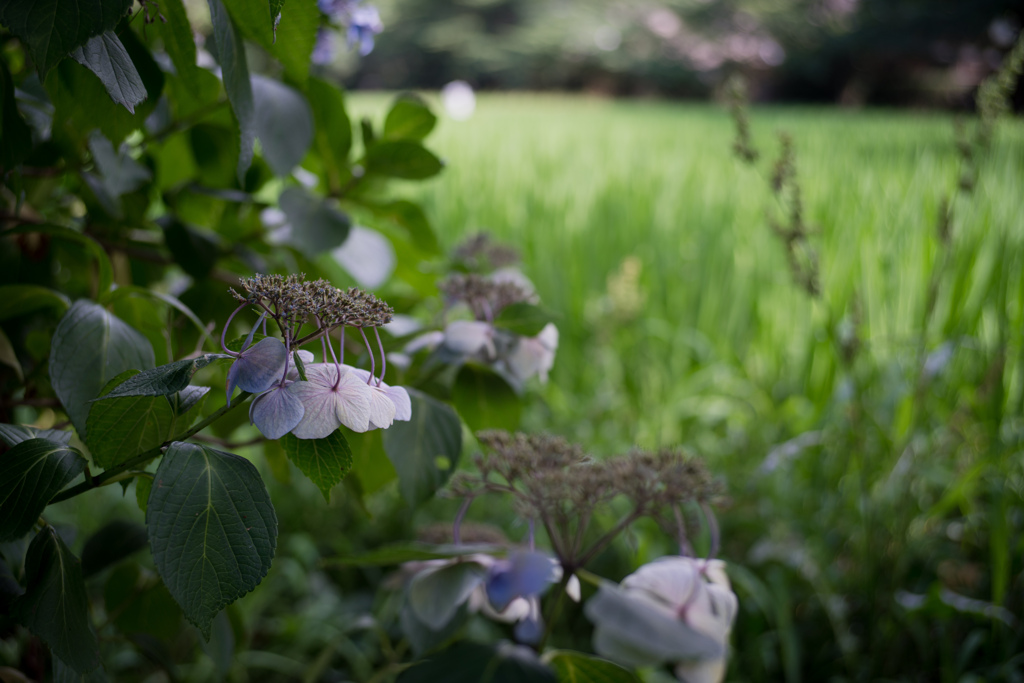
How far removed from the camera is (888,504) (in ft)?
3.28

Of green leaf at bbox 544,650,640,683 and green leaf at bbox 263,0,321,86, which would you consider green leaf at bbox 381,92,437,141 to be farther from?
green leaf at bbox 544,650,640,683

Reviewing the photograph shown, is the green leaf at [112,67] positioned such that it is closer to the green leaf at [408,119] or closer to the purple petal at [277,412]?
the purple petal at [277,412]

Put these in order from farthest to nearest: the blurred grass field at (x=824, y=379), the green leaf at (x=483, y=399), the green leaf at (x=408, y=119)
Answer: the blurred grass field at (x=824, y=379) < the green leaf at (x=408, y=119) < the green leaf at (x=483, y=399)

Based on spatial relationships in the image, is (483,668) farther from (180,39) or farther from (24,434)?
(180,39)

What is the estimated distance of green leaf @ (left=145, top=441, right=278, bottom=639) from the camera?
0.82ft

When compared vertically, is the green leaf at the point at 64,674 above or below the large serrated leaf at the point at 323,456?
below

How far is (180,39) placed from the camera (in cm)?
34

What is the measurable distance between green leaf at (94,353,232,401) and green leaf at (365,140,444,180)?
0.99 feet

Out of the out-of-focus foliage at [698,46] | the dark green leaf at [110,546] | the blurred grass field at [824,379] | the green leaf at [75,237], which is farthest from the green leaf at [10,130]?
the out-of-focus foliage at [698,46]

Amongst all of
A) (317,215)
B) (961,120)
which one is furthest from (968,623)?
(317,215)

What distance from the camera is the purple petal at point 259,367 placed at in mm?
251

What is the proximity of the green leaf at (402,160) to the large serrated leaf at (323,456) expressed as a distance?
11.9 inches

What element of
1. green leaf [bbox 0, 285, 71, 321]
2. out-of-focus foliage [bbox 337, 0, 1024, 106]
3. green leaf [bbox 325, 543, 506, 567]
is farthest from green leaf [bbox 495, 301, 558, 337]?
out-of-focus foliage [bbox 337, 0, 1024, 106]

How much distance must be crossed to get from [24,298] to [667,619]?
0.37 metres
